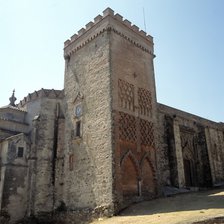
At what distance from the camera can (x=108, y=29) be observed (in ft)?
63.1

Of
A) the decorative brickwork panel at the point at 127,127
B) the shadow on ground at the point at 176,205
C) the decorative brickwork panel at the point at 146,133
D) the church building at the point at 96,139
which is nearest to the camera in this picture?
the shadow on ground at the point at 176,205

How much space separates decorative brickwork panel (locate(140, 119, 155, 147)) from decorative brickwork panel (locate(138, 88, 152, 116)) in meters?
0.69

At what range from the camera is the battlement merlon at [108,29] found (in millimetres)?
19531

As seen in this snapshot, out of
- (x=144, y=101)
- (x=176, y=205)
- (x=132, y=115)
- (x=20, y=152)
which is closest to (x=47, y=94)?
(x=20, y=152)

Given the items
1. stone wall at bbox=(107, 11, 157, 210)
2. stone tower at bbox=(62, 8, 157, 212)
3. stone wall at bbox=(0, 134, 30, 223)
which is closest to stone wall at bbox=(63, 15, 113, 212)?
stone tower at bbox=(62, 8, 157, 212)

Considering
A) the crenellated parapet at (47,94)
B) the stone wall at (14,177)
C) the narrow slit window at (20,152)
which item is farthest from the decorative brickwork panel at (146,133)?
the narrow slit window at (20,152)

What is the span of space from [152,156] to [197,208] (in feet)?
20.9

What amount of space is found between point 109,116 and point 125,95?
217 cm

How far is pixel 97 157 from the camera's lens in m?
17.1

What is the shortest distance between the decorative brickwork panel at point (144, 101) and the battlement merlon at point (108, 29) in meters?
3.49

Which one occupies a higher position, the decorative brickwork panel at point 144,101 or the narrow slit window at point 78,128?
the decorative brickwork panel at point 144,101

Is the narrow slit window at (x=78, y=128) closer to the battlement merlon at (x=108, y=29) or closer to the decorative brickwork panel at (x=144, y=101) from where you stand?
the decorative brickwork panel at (x=144, y=101)

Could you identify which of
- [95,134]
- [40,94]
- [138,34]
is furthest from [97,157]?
[138,34]

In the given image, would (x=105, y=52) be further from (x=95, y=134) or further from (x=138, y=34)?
(x=95, y=134)
